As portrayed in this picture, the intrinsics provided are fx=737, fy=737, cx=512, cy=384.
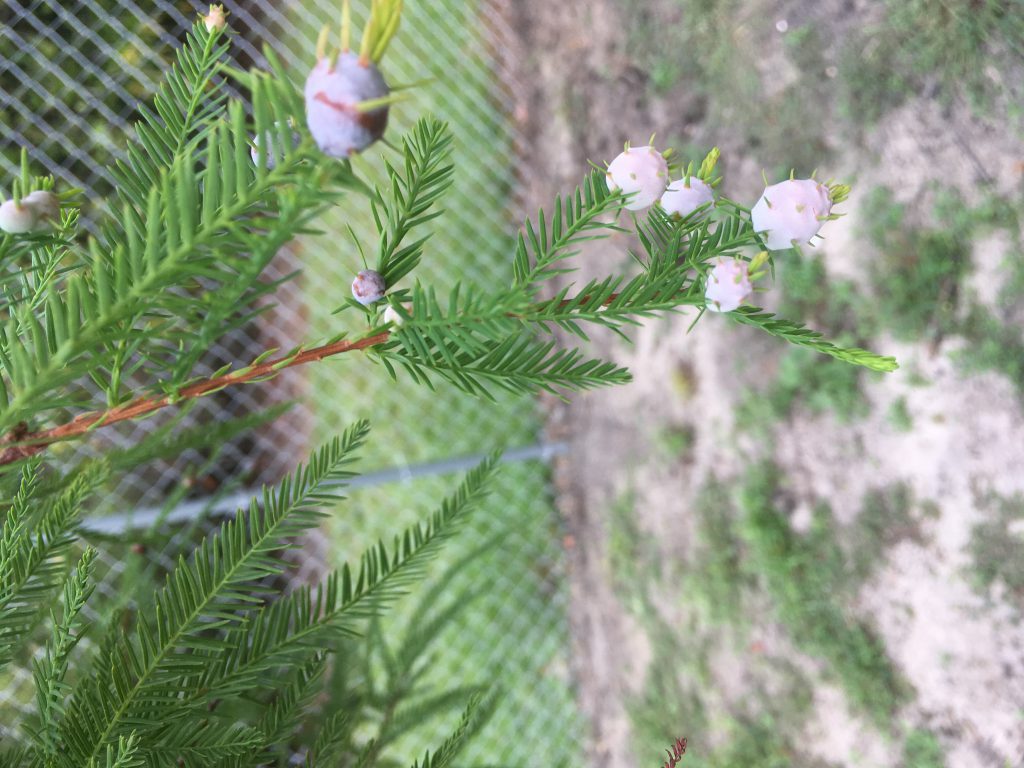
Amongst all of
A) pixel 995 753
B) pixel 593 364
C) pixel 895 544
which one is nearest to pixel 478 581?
pixel 895 544

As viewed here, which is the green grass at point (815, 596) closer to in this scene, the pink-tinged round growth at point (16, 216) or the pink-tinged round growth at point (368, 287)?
the pink-tinged round growth at point (368, 287)

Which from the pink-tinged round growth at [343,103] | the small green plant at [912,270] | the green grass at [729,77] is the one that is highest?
the green grass at [729,77]

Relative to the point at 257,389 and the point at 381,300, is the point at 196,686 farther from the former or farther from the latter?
the point at 257,389

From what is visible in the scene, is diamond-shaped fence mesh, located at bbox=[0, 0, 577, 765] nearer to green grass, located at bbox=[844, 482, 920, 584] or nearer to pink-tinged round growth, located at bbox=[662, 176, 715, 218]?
green grass, located at bbox=[844, 482, 920, 584]

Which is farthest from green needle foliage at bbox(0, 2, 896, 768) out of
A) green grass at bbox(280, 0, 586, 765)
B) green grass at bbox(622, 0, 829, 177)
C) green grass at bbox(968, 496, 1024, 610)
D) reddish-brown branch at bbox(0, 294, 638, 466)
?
green grass at bbox(280, 0, 586, 765)

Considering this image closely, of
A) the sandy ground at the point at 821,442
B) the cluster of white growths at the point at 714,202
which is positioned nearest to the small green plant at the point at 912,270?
the sandy ground at the point at 821,442

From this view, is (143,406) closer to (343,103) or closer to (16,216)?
(16,216)
